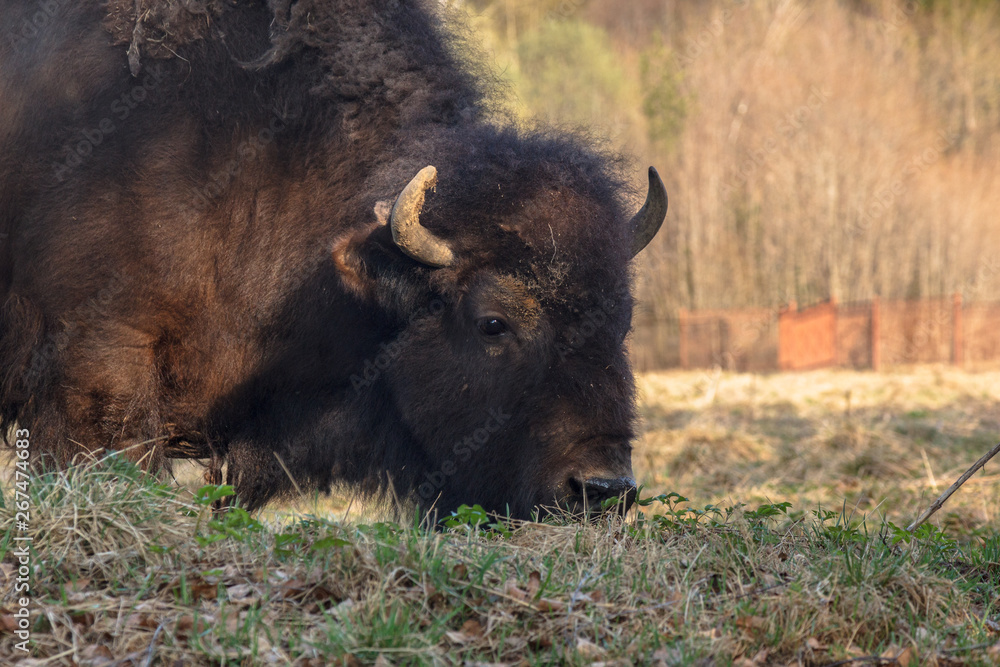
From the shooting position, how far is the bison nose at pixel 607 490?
3.98 metres

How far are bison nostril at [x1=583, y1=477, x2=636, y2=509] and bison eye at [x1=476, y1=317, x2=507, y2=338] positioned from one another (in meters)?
0.90

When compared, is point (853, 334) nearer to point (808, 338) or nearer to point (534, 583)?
point (808, 338)

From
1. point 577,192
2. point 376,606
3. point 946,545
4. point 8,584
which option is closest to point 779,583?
point 946,545

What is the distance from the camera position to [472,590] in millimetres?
3035

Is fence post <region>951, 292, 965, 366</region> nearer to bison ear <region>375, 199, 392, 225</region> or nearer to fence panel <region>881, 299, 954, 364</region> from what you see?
fence panel <region>881, 299, 954, 364</region>

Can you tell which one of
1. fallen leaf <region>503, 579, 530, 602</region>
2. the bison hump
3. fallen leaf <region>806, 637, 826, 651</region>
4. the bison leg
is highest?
the bison hump

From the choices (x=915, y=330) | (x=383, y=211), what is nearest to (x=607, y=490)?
(x=383, y=211)

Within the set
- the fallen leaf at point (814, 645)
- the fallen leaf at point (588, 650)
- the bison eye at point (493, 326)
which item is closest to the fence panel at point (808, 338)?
the bison eye at point (493, 326)

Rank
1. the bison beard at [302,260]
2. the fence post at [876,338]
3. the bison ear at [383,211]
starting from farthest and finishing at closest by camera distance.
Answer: the fence post at [876,338] → the bison ear at [383,211] → the bison beard at [302,260]

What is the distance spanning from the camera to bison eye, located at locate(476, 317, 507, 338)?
174 inches

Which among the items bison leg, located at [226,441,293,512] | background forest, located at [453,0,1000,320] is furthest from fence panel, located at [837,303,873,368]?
bison leg, located at [226,441,293,512]

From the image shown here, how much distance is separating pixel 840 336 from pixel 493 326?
26641mm

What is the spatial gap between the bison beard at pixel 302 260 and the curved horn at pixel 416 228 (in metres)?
0.01

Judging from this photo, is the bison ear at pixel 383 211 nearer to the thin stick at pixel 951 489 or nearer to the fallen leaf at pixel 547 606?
the fallen leaf at pixel 547 606
